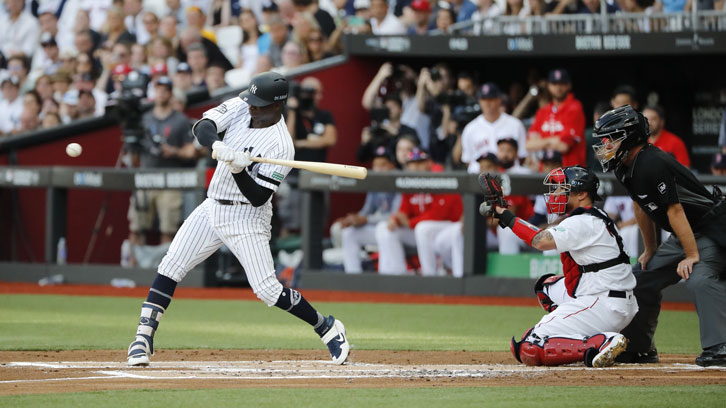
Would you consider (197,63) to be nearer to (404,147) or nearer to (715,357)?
(404,147)

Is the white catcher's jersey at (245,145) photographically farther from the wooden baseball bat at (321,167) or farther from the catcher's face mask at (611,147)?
the catcher's face mask at (611,147)

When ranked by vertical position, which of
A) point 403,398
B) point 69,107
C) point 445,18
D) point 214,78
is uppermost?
point 445,18

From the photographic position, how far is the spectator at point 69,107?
14.7 m

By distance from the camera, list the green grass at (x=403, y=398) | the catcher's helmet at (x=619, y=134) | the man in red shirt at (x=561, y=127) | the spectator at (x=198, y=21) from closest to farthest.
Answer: the green grass at (x=403, y=398), the catcher's helmet at (x=619, y=134), the man in red shirt at (x=561, y=127), the spectator at (x=198, y=21)

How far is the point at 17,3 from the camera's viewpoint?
17594mm

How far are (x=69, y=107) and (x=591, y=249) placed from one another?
1005cm

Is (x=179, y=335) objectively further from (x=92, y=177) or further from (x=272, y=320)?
(x=92, y=177)

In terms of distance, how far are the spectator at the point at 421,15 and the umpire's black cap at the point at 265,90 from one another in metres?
7.68

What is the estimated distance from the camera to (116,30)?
16.3 m

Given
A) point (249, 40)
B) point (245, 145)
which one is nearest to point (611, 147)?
point (245, 145)

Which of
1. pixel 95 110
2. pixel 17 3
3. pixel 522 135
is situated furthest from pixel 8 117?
pixel 522 135

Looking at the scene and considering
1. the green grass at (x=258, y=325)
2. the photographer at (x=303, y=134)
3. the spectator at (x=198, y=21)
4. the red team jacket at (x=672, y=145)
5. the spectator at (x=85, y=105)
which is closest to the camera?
the green grass at (x=258, y=325)

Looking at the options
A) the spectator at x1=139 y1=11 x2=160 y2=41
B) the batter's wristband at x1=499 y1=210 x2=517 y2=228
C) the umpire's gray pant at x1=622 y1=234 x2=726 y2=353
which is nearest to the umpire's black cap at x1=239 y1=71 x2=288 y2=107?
the batter's wristband at x1=499 y1=210 x2=517 y2=228

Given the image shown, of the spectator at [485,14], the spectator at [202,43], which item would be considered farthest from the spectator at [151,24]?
the spectator at [485,14]
